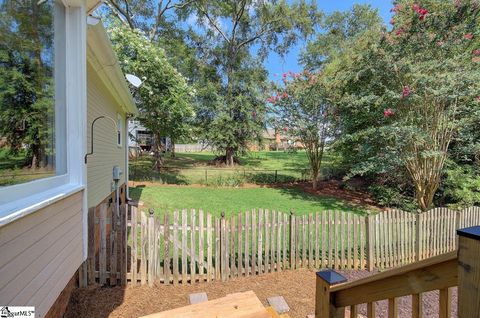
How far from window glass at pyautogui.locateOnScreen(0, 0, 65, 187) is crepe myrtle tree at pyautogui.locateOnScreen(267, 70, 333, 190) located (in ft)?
34.5

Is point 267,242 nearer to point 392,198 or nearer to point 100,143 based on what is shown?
point 100,143

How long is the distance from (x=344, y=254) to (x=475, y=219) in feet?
10.5

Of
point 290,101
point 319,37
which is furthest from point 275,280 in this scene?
point 319,37

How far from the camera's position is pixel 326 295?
5.55 feet

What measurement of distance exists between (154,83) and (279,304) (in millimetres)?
10836

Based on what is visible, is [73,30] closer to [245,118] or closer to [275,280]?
[275,280]

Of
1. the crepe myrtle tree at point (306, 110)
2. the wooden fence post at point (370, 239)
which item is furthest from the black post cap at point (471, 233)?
the crepe myrtle tree at point (306, 110)

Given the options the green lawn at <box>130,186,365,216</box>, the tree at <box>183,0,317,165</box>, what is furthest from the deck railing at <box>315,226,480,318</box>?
the tree at <box>183,0,317,165</box>

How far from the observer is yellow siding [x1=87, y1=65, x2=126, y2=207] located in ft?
15.2

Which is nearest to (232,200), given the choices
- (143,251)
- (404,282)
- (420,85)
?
(143,251)

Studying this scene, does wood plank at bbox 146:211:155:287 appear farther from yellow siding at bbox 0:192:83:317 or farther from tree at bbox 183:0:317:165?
tree at bbox 183:0:317:165

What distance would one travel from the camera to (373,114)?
795 centimetres

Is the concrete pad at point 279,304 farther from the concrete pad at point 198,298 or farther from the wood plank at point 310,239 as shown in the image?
the wood plank at point 310,239

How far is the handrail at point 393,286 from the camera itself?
1.01 m
